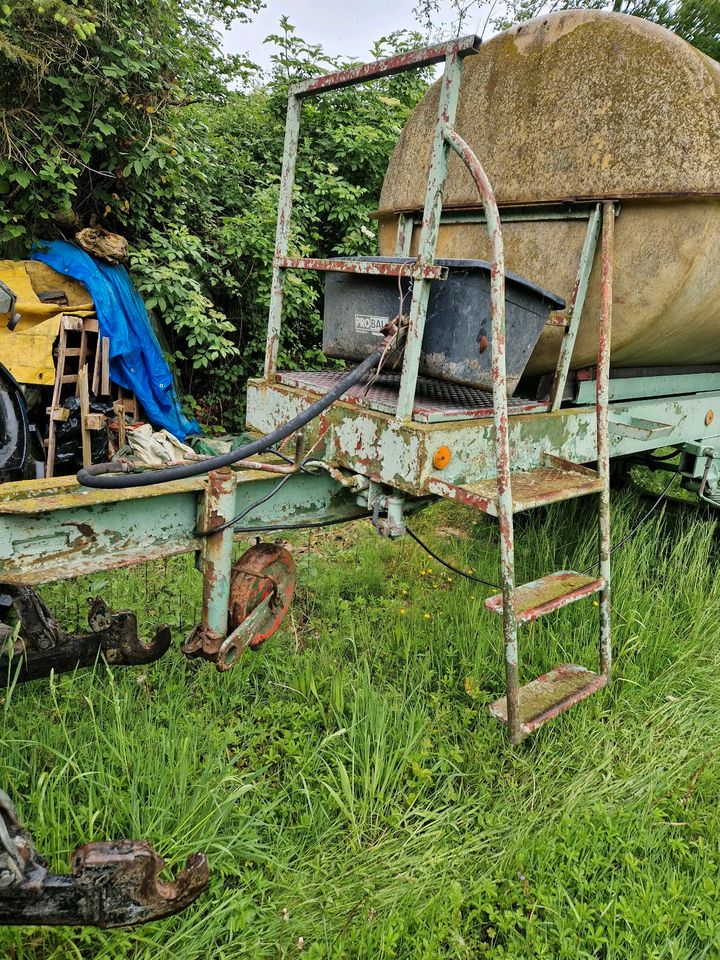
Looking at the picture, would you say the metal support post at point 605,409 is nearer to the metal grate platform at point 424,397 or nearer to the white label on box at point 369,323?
the metal grate platform at point 424,397

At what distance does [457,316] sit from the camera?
2.28m

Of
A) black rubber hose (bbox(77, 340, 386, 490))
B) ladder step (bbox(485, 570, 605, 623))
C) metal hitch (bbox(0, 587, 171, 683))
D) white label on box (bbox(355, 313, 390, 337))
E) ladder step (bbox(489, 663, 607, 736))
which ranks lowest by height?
ladder step (bbox(489, 663, 607, 736))

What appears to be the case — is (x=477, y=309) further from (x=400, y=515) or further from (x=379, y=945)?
(x=379, y=945)

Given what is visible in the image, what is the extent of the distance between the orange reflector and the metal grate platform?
110mm

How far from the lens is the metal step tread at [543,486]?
2.04 m

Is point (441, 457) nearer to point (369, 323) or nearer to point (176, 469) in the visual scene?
point (369, 323)

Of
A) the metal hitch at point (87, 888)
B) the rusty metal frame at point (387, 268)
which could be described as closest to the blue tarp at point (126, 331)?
the rusty metal frame at point (387, 268)

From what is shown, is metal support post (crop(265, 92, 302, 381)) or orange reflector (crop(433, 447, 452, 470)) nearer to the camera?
orange reflector (crop(433, 447, 452, 470))

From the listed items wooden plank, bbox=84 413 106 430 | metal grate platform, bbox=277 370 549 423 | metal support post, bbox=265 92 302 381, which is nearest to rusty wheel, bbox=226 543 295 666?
metal grate platform, bbox=277 370 549 423

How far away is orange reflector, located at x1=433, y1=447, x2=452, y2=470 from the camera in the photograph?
2.08 m

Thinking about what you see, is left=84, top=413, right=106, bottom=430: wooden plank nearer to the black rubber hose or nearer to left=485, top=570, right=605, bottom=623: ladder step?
the black rubber hose

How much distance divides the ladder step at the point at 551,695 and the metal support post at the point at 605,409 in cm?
12

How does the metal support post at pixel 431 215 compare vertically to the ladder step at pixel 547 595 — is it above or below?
above

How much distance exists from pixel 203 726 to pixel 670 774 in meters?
1.69
